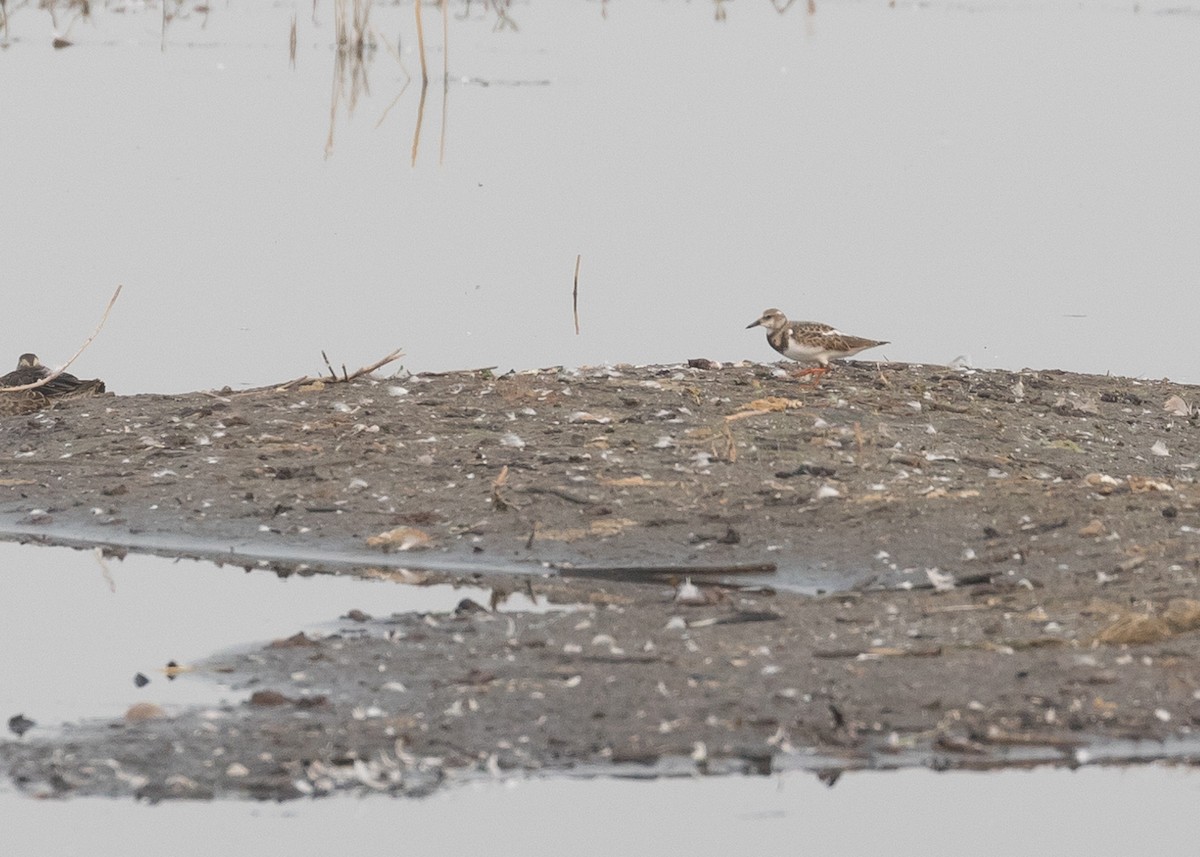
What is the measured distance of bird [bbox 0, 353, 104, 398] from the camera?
33.6ft

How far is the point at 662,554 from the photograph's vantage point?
8.00 meters

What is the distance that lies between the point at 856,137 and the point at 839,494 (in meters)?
12.1

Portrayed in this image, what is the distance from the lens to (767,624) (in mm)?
7059

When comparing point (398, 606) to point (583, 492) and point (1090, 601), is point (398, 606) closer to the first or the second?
point (583, 492)

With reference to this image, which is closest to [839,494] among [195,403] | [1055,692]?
[1055,692]

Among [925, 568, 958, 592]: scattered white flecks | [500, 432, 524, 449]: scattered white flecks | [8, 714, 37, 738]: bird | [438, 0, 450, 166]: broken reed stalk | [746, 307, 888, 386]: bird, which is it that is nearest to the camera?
[8, 714, 37, 738]: bird

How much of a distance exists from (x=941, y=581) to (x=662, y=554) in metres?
1.06

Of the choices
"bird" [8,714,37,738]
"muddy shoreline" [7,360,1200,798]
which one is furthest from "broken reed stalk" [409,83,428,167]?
"bird" [8,714,37,738]

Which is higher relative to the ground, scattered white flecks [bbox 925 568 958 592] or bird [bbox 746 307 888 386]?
bird [bbox 746 307 888 386]

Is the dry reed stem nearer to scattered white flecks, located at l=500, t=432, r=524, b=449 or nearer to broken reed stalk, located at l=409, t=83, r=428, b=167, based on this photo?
broken reed stalk, located at l=409, t=83, r=428, b=167

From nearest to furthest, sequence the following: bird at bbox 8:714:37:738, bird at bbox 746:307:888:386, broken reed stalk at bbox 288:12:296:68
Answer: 1. bird at bbox 8:714:37:738
2. bird at bbox 746:307:888:386
3. broken reed stalk at bbox 288:12:296:68

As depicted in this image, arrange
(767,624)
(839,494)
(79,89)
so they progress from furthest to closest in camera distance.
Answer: (79,89)
(839,494)
(767,624)

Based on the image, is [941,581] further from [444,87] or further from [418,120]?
[444,87]

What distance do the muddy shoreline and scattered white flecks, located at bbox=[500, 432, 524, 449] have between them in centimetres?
7
